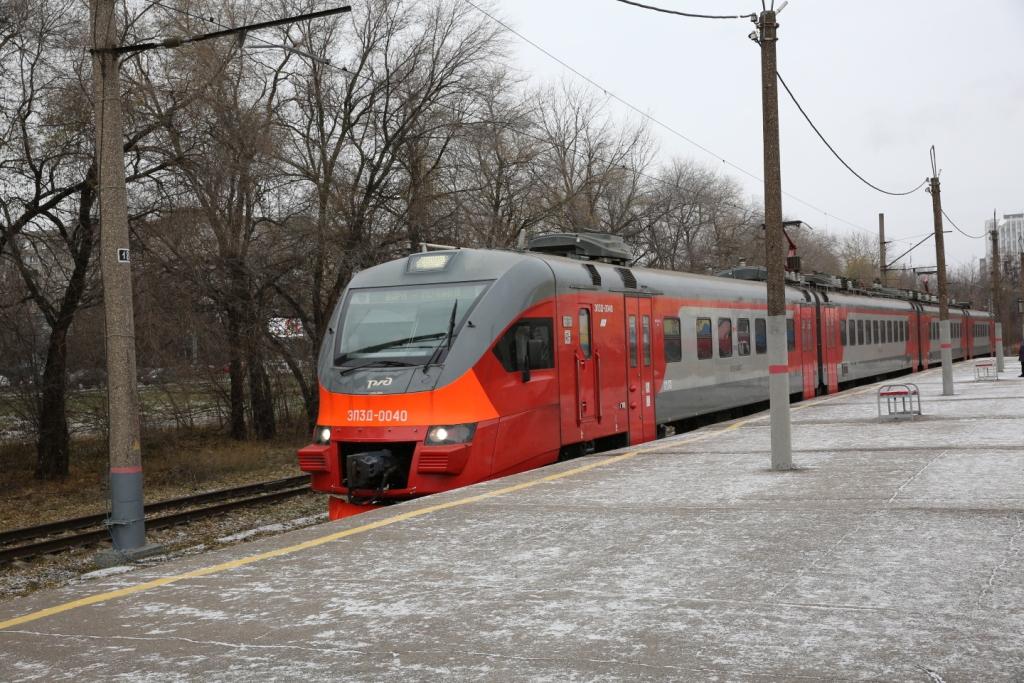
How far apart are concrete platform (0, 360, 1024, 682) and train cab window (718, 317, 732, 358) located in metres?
9.10

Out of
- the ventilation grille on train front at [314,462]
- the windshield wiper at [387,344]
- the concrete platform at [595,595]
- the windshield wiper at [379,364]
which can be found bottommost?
the concrete platform at [595,595]

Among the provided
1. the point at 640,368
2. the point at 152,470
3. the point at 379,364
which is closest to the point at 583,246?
the point at 640,368

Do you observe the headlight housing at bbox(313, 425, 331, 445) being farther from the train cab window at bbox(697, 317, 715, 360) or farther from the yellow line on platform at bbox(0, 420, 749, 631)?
the train cab window at bbox(697, 317, 715, 360)

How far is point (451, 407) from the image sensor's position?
11.2 m

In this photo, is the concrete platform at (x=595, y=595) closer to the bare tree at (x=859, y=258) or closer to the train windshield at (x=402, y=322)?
the train windshield at (x=402, y=322)

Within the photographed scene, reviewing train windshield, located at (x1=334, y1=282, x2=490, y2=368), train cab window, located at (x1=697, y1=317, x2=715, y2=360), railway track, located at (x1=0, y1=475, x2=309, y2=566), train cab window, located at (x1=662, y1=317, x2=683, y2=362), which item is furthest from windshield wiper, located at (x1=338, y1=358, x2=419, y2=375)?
train cab window, located at (x1=697, y1=317, x2=715, y2=360)

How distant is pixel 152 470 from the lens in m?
21.5

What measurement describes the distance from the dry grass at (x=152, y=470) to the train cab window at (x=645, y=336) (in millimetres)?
8120

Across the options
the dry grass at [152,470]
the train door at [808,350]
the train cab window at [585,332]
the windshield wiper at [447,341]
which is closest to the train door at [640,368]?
the train cab window at [585,332]

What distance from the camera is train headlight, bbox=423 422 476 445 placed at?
11.1m

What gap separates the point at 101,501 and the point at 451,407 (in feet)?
31.8

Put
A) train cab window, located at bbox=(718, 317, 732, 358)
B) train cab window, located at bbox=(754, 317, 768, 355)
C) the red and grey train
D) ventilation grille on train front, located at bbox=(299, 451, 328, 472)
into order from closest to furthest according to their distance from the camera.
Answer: the red and grey train, ventilation grille on train front, located at bbox=(299, 451, 328, 472), train cab window, located at bbox=(718, 317, 732, 358), train cab window, located at bbox=(754, 317, 768, 355)

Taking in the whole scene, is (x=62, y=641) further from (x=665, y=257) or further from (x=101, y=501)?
(x=665, y=257)

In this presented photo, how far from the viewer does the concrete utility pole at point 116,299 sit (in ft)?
33.1
